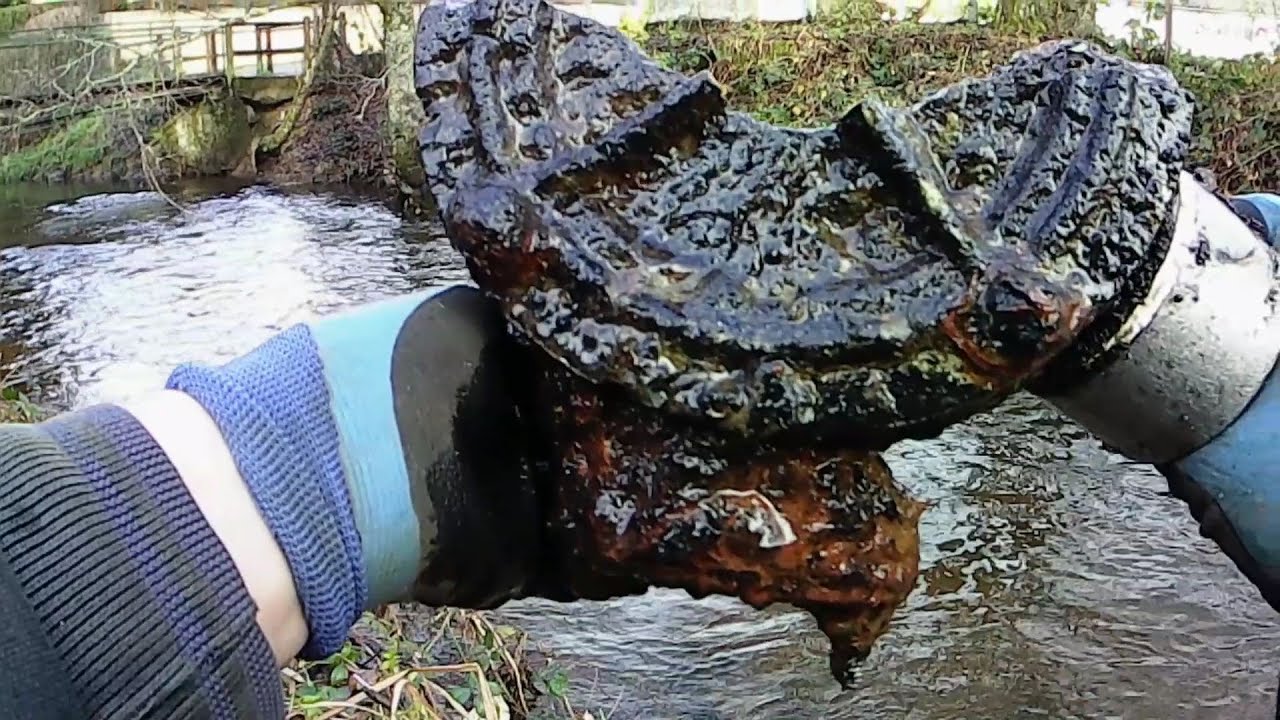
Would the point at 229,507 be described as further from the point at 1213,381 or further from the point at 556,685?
the point at 556,685

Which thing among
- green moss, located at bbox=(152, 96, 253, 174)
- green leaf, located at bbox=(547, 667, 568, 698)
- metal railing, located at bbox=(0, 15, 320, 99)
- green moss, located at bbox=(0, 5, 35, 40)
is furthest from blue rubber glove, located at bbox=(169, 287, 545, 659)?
green moss, located at bbox=(0, 5, 35, 40)

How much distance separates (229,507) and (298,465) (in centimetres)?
7

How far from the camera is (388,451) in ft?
3.08

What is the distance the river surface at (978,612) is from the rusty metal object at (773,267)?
3.08 metres

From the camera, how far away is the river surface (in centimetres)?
406

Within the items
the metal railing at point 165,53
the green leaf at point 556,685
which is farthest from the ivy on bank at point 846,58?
the green leaf at point 556,685

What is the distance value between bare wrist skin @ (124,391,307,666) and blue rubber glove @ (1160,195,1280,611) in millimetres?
708

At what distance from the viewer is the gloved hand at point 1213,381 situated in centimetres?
97

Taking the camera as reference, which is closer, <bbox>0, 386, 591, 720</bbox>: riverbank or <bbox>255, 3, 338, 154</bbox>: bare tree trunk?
<bbox>0, 386, 591, 720</bbox>: riverbank

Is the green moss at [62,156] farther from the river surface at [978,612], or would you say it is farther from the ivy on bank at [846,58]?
the river surface at [978,612]

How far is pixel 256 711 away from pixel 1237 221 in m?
0.82

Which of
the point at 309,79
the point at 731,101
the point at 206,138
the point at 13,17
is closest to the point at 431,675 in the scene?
the point at 731,101

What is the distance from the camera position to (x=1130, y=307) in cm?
95

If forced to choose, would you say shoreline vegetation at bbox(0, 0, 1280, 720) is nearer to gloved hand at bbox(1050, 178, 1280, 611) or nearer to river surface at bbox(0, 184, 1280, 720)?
river surface at bbox(0, 184, 1280, 720)
